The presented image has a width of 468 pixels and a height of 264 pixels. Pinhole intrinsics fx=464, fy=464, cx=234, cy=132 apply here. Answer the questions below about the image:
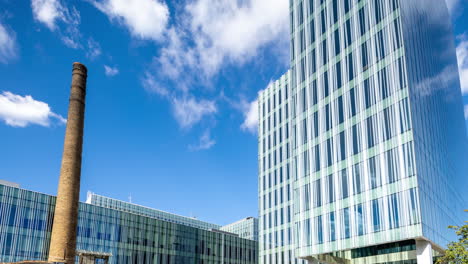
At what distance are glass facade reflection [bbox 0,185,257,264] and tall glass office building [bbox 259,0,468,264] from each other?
33862mm

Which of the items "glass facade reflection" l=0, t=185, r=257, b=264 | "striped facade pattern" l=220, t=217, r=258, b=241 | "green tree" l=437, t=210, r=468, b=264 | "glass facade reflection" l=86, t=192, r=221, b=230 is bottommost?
"green tree" l=437, t=210, r=468, b=264

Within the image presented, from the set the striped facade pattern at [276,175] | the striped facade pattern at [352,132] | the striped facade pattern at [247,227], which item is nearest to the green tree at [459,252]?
the striped facade pattern at [352,132]

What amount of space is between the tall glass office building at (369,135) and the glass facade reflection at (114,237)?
3386cm

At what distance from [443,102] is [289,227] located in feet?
100

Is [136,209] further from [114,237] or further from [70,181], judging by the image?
[70,181]

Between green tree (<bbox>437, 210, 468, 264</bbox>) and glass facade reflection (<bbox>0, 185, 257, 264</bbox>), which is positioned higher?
glass facade reflection (<bbox>0, 185, 257, 264</bbox>)

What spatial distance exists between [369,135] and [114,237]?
44900mm

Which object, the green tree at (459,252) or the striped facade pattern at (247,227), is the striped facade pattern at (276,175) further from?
the striped facade pattern at (247,227)

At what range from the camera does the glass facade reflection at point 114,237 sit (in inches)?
2398

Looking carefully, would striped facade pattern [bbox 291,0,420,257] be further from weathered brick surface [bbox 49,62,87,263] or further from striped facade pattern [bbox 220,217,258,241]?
striped facade pattern [bbox 220,217,258,241]

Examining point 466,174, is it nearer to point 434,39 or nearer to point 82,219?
point 434,39

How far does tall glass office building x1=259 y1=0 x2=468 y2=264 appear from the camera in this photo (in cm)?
4059

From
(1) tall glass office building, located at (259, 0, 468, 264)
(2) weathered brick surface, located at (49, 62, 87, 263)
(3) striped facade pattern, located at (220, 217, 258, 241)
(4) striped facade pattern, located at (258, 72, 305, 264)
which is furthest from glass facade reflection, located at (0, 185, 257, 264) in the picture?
(3) striped facade pattern, located at (220, 217, 258, 241)

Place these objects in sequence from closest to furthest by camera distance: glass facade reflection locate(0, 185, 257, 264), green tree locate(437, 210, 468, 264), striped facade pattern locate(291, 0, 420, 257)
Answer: green tree locate(437, 210, 468, 264), striped facade pattern locate(291, 0, 420, 257), glass facade reflection locate(0, 185, 257, 264)
